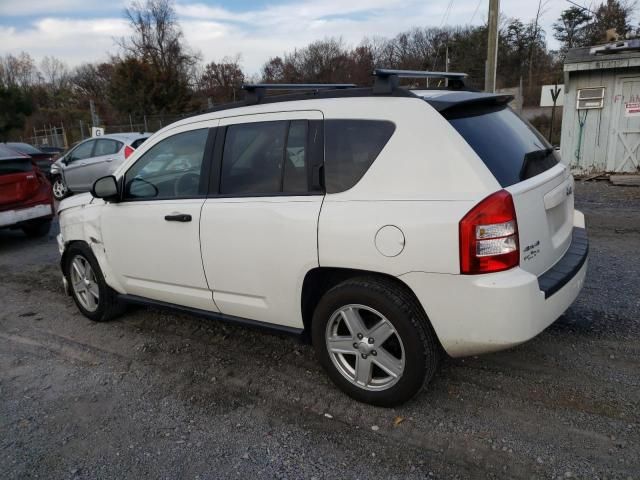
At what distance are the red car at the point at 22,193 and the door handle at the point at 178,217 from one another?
5209mm

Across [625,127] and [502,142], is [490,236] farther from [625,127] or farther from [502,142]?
[625,127]

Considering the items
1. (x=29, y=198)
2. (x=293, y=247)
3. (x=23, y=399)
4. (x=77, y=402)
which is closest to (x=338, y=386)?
(x=293, y=247)

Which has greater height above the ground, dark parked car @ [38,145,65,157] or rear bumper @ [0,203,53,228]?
dark parked car @ [38,145,65,157]

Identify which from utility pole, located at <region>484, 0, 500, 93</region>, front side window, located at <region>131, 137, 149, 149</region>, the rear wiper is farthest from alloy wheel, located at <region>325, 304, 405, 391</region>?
utility pole, located at <region>484, 0, 500, 93</region>

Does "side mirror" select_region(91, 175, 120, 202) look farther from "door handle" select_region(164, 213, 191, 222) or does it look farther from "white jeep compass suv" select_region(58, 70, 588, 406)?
"door handle" select_region(164, 213, 191, 222)

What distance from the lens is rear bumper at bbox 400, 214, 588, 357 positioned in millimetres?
2455

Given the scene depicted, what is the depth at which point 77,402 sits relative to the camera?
325cm

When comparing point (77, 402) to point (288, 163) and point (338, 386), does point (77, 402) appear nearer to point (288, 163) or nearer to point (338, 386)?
point (338, 386)

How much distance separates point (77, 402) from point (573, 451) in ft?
9.69

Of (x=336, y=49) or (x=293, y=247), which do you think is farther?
(x=336, y=49)

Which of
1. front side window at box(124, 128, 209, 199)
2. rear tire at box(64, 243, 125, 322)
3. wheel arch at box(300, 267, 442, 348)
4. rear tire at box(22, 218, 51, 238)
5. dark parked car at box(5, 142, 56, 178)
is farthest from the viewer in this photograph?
dark parked car at box(5, 142, 56, 178)

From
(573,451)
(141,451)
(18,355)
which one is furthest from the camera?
(18,355)

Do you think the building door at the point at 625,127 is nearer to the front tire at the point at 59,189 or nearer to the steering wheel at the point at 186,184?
the steering wheel at the point at 186,184

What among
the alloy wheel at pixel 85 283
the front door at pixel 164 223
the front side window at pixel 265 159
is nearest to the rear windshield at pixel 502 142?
the front side window at pixel 265 159
